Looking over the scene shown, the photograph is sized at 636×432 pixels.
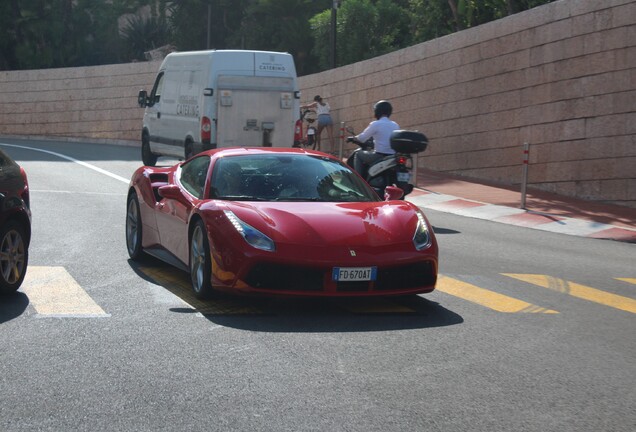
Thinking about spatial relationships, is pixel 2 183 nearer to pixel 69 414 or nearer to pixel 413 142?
pixel 69 414

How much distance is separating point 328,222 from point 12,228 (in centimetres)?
247

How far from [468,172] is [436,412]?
1987cm

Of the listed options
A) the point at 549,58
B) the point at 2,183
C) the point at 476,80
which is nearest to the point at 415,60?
the point at 476,80

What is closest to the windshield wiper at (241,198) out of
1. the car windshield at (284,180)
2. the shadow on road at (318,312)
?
the car windshield at (284,180)

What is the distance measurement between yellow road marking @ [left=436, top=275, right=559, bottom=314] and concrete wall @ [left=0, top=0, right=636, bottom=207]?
400 inches

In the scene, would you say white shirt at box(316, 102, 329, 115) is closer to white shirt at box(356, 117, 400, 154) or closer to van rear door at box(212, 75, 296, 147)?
van rear door at box(212, 75, 296, 147)

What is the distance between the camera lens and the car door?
925cm

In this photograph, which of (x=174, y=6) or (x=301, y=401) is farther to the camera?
(x=174, y=6)

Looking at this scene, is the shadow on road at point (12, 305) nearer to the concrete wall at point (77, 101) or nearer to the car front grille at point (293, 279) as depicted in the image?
the car front grille at point (293, 279)

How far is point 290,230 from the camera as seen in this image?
8242 mm

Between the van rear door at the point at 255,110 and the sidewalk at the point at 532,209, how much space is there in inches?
119

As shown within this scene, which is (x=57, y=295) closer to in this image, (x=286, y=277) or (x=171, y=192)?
(x=171, y=192)

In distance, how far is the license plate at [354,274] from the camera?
26.5ft

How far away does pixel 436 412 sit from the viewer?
18.3 ft
